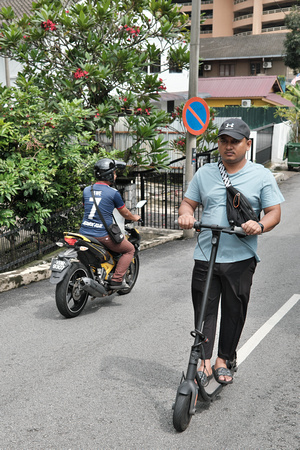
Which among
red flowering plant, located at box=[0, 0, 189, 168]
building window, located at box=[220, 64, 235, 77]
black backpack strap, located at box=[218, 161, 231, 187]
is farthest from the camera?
building window, located at box=[220, 64, 235, 77]

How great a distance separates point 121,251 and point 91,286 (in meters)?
0.67

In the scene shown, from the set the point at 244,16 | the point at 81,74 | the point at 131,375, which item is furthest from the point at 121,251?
the point at 244,16

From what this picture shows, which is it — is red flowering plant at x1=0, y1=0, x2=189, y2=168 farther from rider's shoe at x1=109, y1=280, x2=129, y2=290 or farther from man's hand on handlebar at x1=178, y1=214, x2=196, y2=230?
man's hand on handlebar at x1=178, y1=214, x2=196, y2=230

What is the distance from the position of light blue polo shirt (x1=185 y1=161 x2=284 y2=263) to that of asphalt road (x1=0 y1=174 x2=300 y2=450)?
3.81 feet

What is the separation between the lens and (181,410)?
11.2 feet

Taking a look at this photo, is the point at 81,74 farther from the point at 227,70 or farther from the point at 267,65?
the point at 227,70

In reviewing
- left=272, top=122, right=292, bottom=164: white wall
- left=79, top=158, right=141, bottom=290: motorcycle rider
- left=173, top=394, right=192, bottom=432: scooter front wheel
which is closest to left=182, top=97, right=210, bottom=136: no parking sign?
left=79, top=158, right=141, bottom=290: motorcycle rider

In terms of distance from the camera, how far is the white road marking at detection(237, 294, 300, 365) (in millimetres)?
4941

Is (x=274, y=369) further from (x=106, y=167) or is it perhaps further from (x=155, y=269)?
(x=155, y=269)

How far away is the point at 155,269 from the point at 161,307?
6.62 ft

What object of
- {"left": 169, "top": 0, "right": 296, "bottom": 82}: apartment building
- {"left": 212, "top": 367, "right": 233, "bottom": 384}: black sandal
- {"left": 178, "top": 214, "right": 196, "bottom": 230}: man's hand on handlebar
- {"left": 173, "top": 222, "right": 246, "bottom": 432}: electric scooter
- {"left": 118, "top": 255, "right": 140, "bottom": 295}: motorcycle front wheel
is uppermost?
{"left": 169, "top": 0, "right": 296, "bottom": 82}: apartment building

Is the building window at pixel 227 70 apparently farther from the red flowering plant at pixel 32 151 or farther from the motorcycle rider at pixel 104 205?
the motorcycle rider at pixel 104 205

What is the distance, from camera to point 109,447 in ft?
11.1

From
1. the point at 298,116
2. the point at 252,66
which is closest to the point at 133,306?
the point at 298,116
